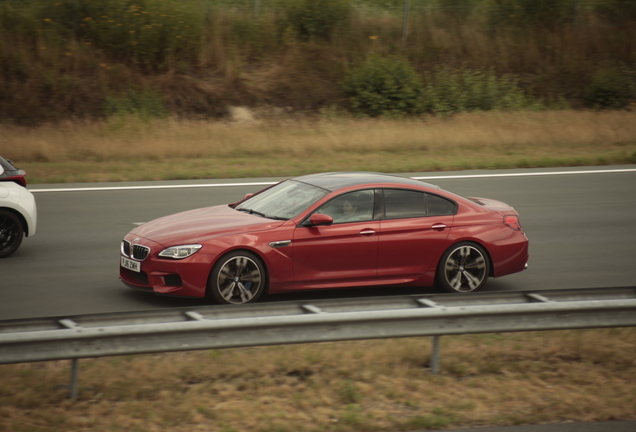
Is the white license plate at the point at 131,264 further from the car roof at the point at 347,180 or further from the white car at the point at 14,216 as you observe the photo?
the white car at the point at 14,216

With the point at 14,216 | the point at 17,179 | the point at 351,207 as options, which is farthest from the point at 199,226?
the point at 17,179

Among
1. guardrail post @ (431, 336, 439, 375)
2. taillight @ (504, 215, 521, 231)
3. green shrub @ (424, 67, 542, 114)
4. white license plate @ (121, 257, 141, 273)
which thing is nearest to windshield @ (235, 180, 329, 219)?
white license plate @ (121, 257, 141, 273)

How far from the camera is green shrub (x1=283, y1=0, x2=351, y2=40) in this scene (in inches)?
1213

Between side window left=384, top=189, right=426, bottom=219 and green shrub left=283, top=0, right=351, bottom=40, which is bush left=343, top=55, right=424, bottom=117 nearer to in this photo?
green shrub left=283, top=0, right=351, bottom=40

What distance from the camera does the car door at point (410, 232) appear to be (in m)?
8.54

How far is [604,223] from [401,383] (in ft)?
27.2

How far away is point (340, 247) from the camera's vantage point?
8.32m

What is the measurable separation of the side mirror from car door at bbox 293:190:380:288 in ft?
0.22

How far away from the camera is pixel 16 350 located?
17.2 ft

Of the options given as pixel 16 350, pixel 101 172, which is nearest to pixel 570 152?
pixel 101 172

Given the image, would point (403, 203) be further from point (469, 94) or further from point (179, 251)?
point (469, 94)

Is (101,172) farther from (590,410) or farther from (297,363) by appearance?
(590,410)

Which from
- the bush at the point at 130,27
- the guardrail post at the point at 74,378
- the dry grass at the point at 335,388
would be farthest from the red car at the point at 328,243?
the bush at the point at 130,27

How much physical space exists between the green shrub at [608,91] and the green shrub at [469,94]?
2319 mm
